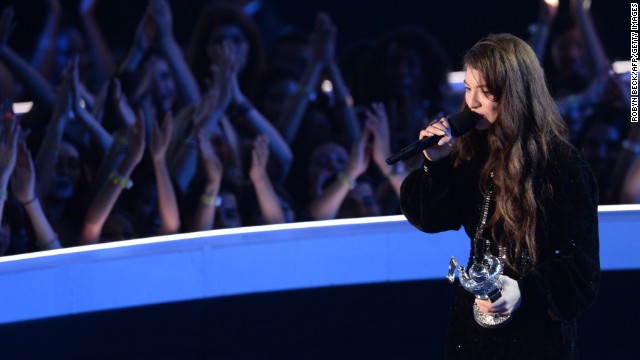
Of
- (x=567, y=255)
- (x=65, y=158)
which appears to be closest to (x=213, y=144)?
(x=65, y=158)

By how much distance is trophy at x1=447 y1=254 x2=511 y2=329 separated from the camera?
1.43 m

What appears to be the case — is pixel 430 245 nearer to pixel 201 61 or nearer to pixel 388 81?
pixel 388 81

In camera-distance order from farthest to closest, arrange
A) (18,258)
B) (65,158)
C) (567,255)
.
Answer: (65,158), (18,258), (567,255)

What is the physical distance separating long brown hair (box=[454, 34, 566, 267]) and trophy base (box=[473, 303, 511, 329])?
0.11 m

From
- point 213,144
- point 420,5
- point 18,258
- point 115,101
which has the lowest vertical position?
point 18,258

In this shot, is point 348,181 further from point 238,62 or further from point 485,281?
point 485,281

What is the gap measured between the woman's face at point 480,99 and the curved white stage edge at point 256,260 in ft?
6.70

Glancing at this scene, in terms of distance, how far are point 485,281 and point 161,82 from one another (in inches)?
98.6

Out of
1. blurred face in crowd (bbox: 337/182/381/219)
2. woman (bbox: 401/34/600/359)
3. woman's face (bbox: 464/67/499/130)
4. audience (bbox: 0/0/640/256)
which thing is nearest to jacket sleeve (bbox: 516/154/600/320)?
woman (bbox: 401/34/600/359)

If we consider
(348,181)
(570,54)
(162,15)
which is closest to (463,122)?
(348,181)

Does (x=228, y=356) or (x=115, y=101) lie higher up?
(x=115, y=101)

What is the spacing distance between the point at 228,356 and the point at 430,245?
100 cm

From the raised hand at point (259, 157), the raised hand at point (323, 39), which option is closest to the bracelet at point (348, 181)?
the raised hand at point (259, 157)

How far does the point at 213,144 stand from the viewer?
12.2 ft
